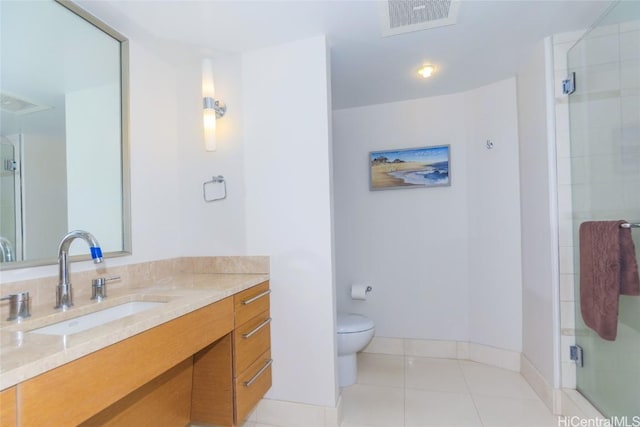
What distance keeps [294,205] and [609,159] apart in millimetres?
1648

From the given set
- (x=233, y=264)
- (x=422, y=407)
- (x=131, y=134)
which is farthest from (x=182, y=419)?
(x=131, y=134)

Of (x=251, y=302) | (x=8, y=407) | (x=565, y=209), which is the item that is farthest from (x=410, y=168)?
(x=8, y=407)

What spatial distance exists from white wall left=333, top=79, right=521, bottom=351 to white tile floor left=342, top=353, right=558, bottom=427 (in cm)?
26

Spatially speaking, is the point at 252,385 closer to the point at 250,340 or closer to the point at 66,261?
the point at 250,340

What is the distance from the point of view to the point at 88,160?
57.1 inches

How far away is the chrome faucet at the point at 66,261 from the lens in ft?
3.76

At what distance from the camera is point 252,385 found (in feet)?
4.89

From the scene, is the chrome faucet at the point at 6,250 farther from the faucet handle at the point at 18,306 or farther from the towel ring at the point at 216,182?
the towel ring at the point at 216,182

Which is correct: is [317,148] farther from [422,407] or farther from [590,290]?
[422,407]

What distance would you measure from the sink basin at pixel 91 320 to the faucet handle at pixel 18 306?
92mm

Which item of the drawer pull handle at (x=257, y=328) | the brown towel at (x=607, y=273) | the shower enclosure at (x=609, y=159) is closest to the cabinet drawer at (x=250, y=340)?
the drawer pull handle at (x=257, y=328)

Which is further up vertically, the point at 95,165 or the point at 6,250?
the point at 95,165

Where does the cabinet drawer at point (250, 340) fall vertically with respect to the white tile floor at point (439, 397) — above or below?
above

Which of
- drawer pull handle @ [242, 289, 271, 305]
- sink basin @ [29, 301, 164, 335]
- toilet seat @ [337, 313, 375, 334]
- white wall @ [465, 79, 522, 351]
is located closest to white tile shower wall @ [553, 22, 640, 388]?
white wall @ [465, 79, 522, 351]
